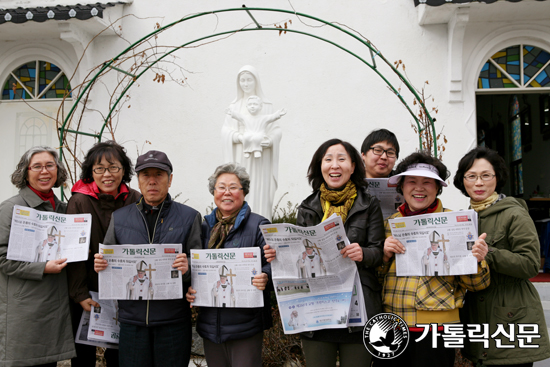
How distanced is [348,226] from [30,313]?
2.02m

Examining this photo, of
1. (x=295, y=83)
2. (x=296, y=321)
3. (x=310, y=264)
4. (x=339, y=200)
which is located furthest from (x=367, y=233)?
(x=295, y=83)

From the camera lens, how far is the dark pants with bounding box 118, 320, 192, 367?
8.68ft

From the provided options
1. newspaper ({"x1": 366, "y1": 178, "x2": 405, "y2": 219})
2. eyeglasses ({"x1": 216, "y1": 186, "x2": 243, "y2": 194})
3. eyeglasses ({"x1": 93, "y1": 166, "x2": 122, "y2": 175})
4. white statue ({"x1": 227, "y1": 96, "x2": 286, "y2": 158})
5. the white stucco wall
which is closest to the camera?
eyeglasses ({"x1": 216, "y1": 186, "x2": 243, "y2": 194})

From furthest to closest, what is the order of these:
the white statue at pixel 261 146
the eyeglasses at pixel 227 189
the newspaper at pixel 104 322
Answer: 1. the white statue at pixel 261 146
2. the newspaper at pixel 104 322
3. the eyeglasses at pixel 227 189

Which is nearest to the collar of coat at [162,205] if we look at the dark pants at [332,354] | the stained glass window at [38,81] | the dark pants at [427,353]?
the dark pants at [332,354]

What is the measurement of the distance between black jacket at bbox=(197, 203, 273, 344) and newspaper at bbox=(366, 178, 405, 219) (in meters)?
0.86

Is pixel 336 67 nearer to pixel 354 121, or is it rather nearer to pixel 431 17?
pixel 354 121

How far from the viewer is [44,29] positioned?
24.8 ft

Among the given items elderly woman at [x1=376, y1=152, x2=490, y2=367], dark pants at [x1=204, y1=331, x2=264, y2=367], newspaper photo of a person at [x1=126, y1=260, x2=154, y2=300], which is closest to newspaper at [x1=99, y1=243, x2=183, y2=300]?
newspaper photo of a person at [x1=126, y1=260, x2=154, y2=300]

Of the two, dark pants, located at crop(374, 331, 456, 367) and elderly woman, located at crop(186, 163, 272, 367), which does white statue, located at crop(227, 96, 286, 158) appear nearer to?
elderly woman, located at crop(186, 163, 272, 367)

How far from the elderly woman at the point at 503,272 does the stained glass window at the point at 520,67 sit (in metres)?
5.34

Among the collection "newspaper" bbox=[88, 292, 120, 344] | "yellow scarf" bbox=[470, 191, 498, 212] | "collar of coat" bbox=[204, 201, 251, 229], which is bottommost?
"newspaper" bbox=[88, 292, 120, 344]

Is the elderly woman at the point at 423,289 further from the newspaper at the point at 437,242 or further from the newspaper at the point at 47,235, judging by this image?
the newspaper at the point at 47,235

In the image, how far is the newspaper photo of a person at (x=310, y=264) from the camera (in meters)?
2.50
